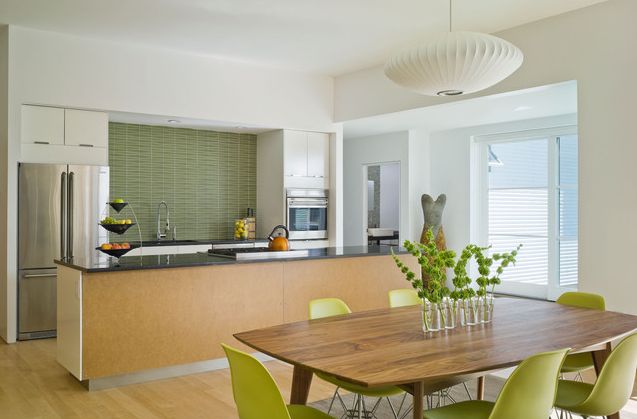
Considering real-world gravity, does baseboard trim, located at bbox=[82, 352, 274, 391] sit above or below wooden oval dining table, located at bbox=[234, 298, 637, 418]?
below

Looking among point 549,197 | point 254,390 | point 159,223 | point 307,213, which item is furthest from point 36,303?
point 549,197

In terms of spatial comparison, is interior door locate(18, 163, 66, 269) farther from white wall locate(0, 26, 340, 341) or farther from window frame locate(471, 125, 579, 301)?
window frame locate(471, 125, 579, 301)

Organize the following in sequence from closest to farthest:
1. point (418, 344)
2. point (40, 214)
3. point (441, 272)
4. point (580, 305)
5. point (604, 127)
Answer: point (418, 344) < point (441, 272) < point (580, 305) < point (604, 127) < point (40, 214)

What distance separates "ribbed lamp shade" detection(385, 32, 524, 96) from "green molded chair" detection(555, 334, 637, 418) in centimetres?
147

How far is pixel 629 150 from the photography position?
4598 millimetres

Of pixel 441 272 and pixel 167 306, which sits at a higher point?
pixel 441 272

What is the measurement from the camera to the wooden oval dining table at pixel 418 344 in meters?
2.13

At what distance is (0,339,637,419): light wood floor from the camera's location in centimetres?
365

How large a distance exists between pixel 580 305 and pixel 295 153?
4.31 metres

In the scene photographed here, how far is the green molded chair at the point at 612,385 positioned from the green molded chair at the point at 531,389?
0.39m

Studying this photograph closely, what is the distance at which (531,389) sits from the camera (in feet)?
7.04

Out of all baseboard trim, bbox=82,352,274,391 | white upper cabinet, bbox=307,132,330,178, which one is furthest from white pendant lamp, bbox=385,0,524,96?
white upper cabinet, bbox=307,132,330,178

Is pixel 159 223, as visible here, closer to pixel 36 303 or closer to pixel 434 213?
pixel 36 303

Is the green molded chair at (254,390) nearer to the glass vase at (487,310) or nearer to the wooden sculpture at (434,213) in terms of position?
the glass vase at (487,310)
